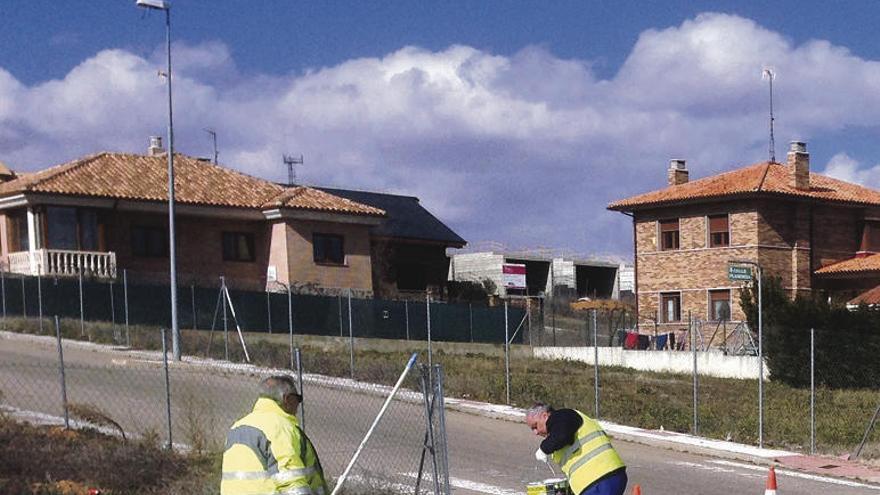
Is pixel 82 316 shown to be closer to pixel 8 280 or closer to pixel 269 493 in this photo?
pixel 8 280

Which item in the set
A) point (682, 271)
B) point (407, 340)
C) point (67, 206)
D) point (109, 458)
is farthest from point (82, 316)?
point (682, 271)

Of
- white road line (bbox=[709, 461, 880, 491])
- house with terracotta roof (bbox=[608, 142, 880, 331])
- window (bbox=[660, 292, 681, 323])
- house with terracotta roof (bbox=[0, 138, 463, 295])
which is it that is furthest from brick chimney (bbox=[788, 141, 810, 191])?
white road line (bbox=[709, 461, 880, 491])

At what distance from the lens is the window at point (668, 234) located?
148ft

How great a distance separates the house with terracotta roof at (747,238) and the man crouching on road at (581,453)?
35.0 meters

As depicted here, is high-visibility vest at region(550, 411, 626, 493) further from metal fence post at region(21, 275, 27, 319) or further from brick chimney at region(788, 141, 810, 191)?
brick chimney at region(788, 141, 810, 191)

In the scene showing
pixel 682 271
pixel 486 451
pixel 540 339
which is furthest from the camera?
pixel 682 271

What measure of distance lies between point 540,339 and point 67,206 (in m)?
16.7

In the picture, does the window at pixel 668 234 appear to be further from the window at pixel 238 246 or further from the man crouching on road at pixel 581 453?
the man crouching on road at pixel 581 453

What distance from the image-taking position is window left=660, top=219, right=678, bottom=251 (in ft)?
148

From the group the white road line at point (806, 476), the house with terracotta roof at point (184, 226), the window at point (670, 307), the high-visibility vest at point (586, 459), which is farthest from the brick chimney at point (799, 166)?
the high-visibility vest at point (586, 459)

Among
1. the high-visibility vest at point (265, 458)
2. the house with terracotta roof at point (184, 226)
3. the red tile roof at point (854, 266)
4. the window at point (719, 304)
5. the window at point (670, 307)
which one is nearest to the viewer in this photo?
the high-visibility vest at point (265, 458)

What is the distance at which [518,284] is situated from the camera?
151 ft

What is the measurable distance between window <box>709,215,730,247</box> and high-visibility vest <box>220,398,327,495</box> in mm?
38428

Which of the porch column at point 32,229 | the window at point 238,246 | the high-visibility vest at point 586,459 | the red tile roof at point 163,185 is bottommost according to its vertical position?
the high-visibility vest at point 586,459
